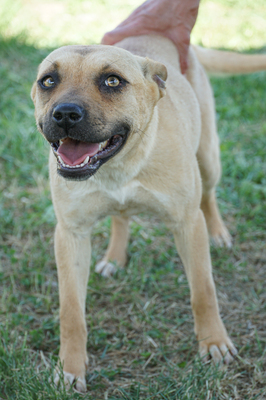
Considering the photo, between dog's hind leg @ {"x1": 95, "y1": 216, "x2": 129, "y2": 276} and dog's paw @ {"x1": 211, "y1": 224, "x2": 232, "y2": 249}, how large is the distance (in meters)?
0.87

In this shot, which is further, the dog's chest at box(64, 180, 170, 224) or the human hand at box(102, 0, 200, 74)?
the human hand at box(102, 0, 200, 74)

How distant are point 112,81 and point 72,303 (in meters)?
1.52

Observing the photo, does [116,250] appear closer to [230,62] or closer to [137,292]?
[137,292]

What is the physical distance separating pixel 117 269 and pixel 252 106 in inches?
137

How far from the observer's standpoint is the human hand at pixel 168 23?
3.83 metres

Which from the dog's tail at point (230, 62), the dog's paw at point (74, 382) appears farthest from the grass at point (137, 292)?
→ the dog's tail at point (230, 62)

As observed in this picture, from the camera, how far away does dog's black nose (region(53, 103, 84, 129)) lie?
2373 millimetres

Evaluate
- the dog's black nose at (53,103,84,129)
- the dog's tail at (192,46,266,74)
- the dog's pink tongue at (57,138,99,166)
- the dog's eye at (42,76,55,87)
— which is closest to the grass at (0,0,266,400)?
the dog's tail at (192,46,266,74)

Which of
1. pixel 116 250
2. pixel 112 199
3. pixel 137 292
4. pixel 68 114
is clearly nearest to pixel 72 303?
pixel 112 199

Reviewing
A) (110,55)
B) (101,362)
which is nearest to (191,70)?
(110,55)

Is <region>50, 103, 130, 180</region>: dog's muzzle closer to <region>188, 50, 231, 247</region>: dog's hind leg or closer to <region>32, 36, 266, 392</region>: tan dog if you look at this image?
<region>32, 36, 266, 392</region>: tan dog

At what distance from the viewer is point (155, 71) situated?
9.77 ft

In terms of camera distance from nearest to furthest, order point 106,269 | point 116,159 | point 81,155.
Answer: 1. point 81,155
2. point 116,159
3. point 106,269

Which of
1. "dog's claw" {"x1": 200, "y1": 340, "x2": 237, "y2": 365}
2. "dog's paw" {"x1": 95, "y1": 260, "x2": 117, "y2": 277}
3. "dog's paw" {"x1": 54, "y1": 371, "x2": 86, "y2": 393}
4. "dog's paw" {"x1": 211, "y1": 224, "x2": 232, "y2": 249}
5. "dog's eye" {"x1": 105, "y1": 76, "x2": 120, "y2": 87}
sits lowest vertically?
"dog's paw" {"x1": 211, "y1": 224, "x2": 232, "y2": 249}
